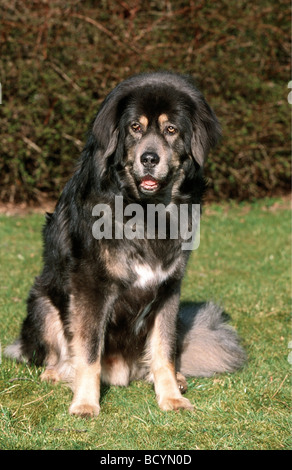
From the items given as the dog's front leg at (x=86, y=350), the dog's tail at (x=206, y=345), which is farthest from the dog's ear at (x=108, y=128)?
the dog's tail at (x=206, y=345)

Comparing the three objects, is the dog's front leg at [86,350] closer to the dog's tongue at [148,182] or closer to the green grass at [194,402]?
the green grass at [194,402]

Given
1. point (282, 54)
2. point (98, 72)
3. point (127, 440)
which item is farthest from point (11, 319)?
point (282, 54)

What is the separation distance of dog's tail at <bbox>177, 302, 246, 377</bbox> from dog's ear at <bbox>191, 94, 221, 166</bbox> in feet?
3.92

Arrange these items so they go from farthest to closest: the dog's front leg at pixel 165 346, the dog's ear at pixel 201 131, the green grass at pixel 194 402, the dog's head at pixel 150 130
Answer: the dog's front leg at pixel 165 346
the dog's ear at pixel 201 131
the dog's head at pixel 150 130
the green grass at pixel 194 402

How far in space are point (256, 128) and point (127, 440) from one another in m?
7.55

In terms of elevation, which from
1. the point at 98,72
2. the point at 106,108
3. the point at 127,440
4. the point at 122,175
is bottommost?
the point at 127,440

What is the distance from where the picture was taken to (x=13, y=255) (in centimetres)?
766

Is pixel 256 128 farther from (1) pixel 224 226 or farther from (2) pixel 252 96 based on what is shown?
(1) pixel 224 226

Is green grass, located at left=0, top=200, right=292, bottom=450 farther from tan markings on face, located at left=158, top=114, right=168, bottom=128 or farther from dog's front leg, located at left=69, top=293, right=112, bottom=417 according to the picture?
tan markings on face, located at left=158, top=114, right=168, bottom=128

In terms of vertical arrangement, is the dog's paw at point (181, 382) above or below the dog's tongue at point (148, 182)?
below

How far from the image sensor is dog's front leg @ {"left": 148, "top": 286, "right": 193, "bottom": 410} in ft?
12.3

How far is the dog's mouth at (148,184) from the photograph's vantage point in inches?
137

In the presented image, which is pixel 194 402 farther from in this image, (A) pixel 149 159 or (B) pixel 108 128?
(B) pixel 108 128

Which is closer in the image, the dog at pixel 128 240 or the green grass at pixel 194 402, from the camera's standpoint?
the green grass at pixel 194 402
